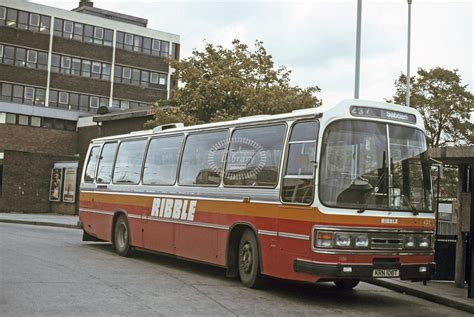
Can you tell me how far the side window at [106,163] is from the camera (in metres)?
16.8

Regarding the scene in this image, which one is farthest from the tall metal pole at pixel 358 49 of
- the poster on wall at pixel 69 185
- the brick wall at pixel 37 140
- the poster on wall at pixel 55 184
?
the brick wall at pixel 37 140

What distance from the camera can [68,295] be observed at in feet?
30.7

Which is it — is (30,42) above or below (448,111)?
above

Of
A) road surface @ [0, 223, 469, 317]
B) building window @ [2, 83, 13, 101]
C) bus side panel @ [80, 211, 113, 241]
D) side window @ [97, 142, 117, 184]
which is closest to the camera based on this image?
road surface @ [0, 223, 469, 317]

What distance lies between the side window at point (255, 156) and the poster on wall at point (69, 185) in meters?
26.1

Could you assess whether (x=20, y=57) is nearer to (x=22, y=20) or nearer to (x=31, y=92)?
(x=31, y=92)

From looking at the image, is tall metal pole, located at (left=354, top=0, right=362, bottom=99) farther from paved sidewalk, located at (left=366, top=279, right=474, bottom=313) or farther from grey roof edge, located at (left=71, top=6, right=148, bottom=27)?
grey roof edge, located at (left=71, top=6, right=148, bottom=27)

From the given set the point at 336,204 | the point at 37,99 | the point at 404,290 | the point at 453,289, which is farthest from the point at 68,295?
the point at 37,99

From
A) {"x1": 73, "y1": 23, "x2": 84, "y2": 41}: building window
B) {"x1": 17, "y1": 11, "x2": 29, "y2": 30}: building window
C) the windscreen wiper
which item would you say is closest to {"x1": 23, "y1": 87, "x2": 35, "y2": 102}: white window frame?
{"x1": 17, "y1": 11, "x2": 29, "y2": 30}: building window

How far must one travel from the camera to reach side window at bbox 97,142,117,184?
55.0 feet

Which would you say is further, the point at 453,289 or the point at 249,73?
the point at 249,73

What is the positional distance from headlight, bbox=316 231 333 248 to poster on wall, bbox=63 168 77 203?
28762 millimetres

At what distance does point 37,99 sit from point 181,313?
50.8m

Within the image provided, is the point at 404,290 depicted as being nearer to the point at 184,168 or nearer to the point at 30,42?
the point at 184,168
